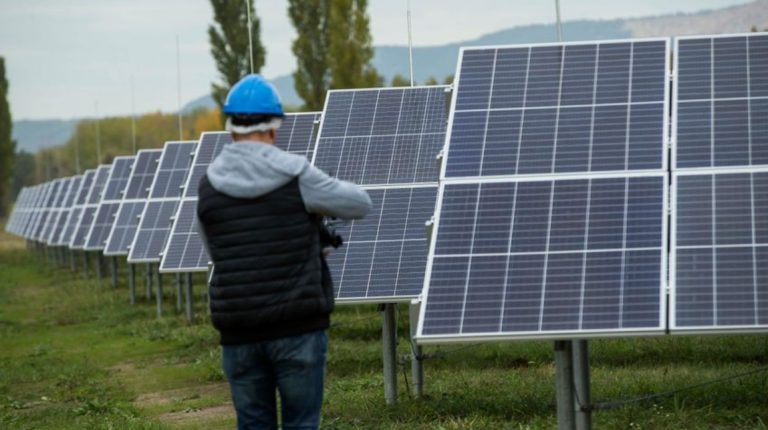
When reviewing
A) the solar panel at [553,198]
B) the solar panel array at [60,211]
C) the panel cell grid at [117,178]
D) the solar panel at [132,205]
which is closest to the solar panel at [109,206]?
the panel cell grid at [117,178]

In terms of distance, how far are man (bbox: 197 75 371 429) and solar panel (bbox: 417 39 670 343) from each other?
1479 millimetres

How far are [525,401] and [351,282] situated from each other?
1694 mm

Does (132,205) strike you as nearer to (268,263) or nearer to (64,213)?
(64,213)

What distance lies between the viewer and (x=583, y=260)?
28.1ft

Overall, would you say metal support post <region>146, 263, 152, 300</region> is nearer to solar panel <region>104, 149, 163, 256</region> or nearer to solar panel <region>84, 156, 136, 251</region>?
solar panel <region>104, 149, 163, 256</region>

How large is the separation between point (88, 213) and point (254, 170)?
35204 mm

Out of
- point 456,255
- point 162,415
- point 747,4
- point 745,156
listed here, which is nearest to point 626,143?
point 745,156

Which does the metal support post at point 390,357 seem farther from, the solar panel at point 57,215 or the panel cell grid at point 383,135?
the solar panel at point 57,215

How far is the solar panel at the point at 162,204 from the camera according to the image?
82.0ft

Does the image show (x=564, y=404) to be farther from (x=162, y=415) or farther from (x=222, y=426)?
(x=162, y=415)

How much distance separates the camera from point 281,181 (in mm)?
6953

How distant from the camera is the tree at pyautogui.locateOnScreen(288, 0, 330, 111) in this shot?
52344 mm

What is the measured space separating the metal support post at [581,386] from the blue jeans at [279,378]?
7.27ft

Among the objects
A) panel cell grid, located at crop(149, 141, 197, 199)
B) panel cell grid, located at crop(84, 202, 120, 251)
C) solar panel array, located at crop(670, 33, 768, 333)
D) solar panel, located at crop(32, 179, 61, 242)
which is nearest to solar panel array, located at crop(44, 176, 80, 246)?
solar panel, located at crop(32, 179, 61, 242)
